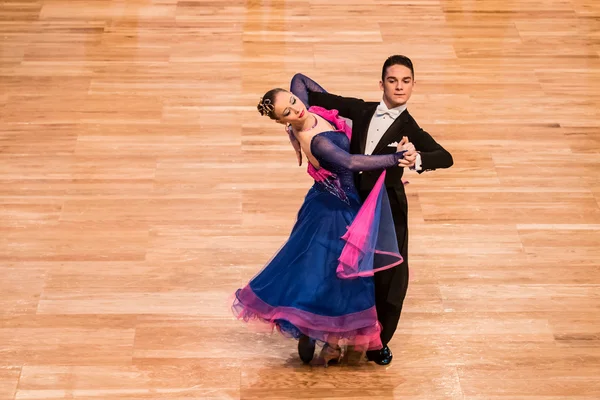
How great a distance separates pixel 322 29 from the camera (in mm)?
6348

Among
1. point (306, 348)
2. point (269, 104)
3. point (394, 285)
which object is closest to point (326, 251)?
point (394, 285)

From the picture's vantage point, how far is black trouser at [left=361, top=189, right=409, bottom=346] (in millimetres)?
3848

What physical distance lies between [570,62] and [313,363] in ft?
9.72

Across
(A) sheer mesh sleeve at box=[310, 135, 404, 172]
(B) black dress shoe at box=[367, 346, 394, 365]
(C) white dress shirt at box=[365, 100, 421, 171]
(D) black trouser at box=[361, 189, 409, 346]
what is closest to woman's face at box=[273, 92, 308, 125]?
(A) sheer mesh sleeve at box=[310, 135, 404, 172]

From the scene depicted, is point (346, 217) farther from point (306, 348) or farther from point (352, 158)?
point (306, 348)

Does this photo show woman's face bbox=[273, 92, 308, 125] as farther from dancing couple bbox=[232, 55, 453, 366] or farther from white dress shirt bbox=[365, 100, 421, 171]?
white dress shirt bbox=[365, 100, 421, 171]

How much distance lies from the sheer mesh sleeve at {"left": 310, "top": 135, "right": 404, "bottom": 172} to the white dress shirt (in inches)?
6.2

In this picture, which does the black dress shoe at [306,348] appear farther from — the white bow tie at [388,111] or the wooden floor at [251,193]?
the white bow tie at [388,111]

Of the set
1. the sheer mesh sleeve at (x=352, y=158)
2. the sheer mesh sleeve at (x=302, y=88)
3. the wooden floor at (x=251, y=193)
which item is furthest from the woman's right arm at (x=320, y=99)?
the wooden floor at (x=251, y=193)

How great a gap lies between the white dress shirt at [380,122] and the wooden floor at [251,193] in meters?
1.06

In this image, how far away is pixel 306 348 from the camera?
411 centimetres

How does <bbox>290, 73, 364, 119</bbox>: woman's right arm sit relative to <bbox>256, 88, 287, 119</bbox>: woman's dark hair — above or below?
below

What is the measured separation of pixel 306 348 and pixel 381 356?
334 millimetres

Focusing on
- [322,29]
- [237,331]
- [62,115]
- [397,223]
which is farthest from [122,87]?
[397,223]
